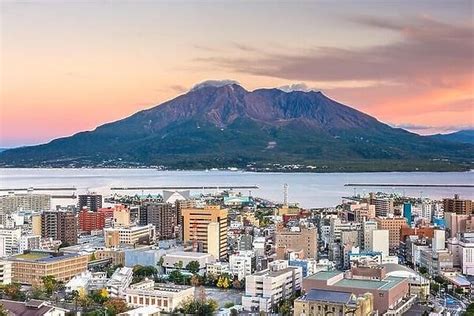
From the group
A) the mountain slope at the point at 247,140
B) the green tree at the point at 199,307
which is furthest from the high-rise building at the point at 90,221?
the mountain slope at the point at 247,140

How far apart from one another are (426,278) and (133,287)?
Result: 2525 millimetres

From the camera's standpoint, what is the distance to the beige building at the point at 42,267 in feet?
20.6

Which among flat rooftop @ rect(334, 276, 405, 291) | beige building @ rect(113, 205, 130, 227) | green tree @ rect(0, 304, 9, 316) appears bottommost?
green tree @ rect(0, 304, 9, 316)

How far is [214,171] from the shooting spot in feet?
92.4

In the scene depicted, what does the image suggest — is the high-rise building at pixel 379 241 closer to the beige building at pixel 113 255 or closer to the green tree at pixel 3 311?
the beige building at pixel 113 255

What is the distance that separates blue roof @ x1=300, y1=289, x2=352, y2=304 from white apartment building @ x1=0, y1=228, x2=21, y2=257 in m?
4.02

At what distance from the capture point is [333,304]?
15.2 feet

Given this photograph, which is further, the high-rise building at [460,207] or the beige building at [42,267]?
the high-rise building at [460,207]

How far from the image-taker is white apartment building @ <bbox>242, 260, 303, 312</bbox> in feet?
17.4

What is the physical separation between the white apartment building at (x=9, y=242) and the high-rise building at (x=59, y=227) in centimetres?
81

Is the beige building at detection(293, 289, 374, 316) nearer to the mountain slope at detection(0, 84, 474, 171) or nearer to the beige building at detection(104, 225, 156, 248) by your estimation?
the beige building at detection(104, 225, 156, 248)

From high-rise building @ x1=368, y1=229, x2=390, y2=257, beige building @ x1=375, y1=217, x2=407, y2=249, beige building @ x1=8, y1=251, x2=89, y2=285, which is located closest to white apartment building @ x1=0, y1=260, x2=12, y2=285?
beige building @ x1=8, y1=251, x2=89, y2=285

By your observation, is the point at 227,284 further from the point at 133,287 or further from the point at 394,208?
the point at 394,208

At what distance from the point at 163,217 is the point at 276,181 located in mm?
13488
